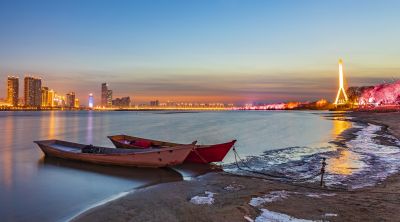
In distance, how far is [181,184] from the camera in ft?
45.3

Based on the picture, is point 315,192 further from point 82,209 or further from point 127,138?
point 127,138

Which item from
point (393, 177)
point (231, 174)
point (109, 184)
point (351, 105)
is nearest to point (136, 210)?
point (109, 184)

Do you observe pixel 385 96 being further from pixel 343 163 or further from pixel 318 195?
pixel 318 195

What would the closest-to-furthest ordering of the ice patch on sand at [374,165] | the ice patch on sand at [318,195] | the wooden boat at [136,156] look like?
the ice patch on sand at [318,195]
the ice patch on sand at [374,165]
the wooden boat at [136,156]

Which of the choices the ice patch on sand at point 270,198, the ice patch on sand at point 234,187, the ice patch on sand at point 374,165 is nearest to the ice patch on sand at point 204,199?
the ice patch on sand at point 234,187

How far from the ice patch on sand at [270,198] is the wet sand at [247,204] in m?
0.11

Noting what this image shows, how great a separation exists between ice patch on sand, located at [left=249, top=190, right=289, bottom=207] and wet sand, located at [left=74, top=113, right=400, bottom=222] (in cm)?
11

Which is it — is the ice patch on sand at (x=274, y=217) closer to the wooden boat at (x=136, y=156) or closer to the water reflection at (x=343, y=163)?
the water reflection at (x=343, y=163)

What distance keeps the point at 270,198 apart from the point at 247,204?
1033 mm

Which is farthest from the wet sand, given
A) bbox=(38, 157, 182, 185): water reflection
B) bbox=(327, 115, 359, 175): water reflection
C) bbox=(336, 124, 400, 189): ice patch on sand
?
bbox=(327, 115, 359, 175): water reflection

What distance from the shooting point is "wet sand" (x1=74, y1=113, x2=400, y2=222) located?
29.6ft

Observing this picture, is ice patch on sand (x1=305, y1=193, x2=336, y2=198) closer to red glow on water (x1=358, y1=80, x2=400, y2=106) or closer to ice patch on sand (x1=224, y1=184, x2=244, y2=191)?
ice patch on sand (x1=224, y1=184, x2=244, y2=191)

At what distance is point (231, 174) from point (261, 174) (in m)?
1.30

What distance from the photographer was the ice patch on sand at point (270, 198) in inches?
402
